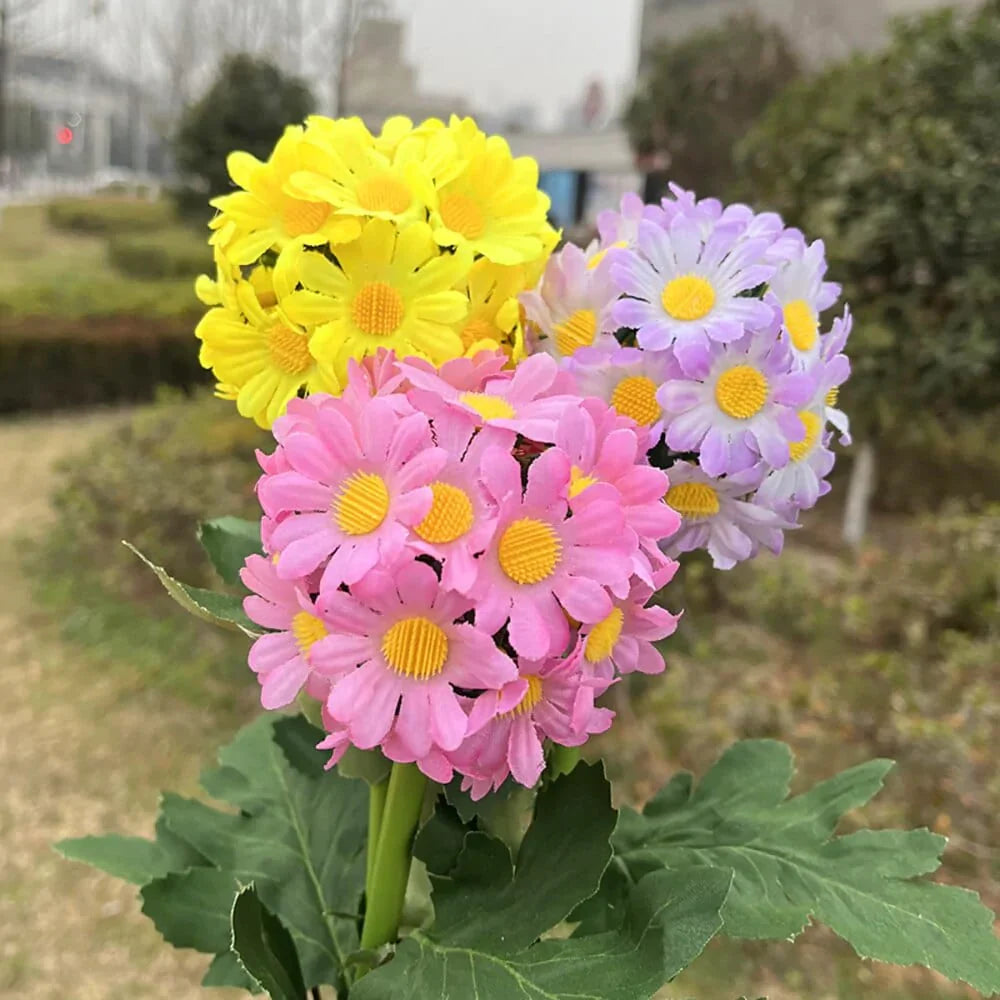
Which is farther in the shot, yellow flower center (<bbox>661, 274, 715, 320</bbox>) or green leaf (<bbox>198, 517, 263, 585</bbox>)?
green leaf (<bbox>198, 517, 263, 585</bbox>)

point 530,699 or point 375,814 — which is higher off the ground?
point 530,699

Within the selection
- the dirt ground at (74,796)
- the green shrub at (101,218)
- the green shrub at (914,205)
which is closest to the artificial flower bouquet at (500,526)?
the dirt ground at (74,796)

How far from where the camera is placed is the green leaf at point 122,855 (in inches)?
24.9

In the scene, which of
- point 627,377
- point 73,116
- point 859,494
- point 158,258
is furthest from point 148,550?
point 73,116

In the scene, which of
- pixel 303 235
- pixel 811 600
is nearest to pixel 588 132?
pixel 811 600

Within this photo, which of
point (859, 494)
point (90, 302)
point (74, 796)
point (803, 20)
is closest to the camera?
point (74, 796)

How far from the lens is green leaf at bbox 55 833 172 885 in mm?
633

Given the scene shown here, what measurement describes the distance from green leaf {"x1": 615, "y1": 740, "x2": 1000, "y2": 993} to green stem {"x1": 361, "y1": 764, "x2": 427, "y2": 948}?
14cm

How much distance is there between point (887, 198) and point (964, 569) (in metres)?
1.05

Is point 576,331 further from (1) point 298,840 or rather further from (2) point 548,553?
(1) point 298,840

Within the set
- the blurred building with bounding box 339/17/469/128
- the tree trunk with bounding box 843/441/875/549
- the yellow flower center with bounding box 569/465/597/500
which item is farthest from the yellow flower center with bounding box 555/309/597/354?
the blurred building with bounding box 339/17/469/128

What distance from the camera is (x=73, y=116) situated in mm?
7141

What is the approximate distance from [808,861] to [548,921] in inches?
6.8

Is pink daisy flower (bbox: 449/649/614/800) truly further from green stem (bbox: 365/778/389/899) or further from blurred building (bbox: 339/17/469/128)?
blurred building (bbox: 339/17/469/128)
